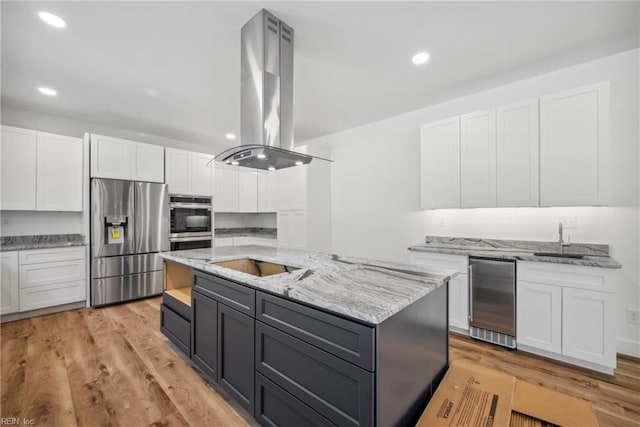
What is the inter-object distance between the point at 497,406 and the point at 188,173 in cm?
479

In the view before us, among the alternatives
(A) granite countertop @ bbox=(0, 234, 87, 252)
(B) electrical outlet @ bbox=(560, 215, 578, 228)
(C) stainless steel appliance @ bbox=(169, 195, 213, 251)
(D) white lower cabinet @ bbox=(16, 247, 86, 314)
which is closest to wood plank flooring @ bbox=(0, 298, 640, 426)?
(D) white lower cabinet @ bbox=(16, 247, 86, 314)

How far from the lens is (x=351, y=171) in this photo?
178 inches

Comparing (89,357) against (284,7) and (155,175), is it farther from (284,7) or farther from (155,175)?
(284,7)

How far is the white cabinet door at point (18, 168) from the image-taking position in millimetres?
3271

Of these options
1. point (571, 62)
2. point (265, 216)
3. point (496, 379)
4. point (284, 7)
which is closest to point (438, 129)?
point (571, 62)

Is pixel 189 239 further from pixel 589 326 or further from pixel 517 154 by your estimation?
pixel 589 326

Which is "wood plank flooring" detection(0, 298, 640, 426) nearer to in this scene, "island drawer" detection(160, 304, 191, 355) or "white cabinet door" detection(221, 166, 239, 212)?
"island drawer" detection(160, 304, 191, 355)

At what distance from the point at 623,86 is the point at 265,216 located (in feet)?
17.8

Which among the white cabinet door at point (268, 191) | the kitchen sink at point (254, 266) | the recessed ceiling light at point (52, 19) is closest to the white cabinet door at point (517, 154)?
the kitchen sink at point (254, 266)

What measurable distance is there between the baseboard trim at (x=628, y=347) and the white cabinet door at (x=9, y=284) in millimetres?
6335

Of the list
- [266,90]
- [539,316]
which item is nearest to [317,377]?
[266,90]

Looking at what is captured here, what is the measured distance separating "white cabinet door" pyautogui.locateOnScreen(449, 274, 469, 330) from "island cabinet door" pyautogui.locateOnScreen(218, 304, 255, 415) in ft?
7.05

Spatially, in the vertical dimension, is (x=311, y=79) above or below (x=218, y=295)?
above

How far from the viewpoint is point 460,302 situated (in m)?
2.82
